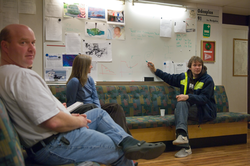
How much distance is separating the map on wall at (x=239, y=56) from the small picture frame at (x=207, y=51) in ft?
5.48

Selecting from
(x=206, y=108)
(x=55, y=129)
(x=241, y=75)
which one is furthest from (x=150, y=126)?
(x=241, y=75)

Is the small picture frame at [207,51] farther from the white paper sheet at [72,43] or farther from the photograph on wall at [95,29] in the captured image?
the white paper sheet at [72,43]

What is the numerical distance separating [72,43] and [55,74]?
0.54 metres

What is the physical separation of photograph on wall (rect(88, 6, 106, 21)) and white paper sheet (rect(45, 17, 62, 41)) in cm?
50

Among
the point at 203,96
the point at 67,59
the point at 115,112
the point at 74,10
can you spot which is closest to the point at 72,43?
the point at 67,59

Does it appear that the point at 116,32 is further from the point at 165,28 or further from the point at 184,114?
the point at 184,114

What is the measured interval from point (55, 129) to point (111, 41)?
8.16ft

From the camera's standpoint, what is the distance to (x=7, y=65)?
114cm

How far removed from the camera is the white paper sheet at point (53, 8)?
10.2ft

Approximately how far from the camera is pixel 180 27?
389 centimetres

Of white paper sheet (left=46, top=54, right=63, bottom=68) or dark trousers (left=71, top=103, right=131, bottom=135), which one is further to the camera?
white paper sheet (left=46, top=54, right=63, bottom=68)

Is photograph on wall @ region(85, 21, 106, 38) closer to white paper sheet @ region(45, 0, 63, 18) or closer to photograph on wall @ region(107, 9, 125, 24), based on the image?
photograph on wall @ region(107, 9, 125, 24)

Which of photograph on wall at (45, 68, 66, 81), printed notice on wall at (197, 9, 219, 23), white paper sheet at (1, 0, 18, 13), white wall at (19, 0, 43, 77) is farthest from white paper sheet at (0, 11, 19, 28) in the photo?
printed notice on wall at (197, 9, 219, 23)

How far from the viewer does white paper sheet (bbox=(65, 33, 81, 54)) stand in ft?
10.5
